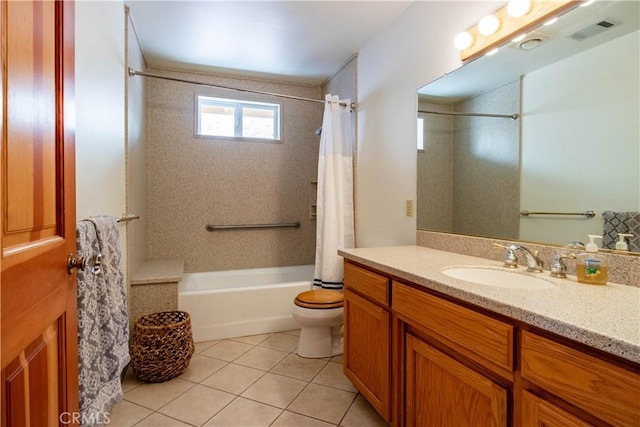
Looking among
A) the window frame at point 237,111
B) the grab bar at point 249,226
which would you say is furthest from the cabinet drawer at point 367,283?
the window frame at point 237,111

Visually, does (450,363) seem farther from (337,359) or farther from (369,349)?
(337,359)

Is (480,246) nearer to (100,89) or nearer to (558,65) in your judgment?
(558,65)

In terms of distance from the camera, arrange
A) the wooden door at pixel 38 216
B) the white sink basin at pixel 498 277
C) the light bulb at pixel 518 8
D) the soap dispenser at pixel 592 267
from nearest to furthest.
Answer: the wooden door at pixel 38 216
the soap dispenser at pixel 592 267
the white sink basin at pixel 498 277
the light bulb at pixel 518 8

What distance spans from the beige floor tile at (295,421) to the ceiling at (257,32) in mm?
2459

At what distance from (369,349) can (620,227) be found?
1.10 metres

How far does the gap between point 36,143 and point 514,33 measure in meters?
1.77

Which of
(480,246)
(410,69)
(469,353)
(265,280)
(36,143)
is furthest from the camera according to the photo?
(265,280)

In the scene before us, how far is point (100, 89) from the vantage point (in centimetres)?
162

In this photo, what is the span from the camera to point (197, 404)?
1703mm

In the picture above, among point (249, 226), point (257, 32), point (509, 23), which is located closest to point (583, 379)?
point (509, 23)

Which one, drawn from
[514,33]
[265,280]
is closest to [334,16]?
[514,33]

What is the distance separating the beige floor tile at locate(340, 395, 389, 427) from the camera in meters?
1.55

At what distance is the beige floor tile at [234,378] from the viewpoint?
187 centimetres

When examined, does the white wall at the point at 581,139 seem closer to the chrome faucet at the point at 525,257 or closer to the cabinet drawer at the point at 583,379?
the chrome faucet at the point at 525,257
